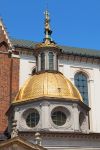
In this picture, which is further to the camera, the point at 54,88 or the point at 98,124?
the point at 98,124

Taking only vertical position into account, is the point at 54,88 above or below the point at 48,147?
above

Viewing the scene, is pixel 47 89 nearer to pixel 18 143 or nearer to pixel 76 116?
pixel 76 116

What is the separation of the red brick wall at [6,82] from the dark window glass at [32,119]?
5.04 metres

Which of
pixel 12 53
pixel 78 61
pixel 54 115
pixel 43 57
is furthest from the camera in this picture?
pixel 78 61

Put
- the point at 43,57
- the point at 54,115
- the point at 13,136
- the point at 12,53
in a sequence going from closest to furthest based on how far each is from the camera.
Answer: the point at 13,136 → the point at 54,115 → the point at 43,57 → the point at 12,53

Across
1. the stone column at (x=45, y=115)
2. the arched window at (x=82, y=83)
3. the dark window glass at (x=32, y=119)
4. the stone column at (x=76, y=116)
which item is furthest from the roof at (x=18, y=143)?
the arched window at (x=82, y=83)

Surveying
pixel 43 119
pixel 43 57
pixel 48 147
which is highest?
pixel 43 57

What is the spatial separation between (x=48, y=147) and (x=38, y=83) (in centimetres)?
575

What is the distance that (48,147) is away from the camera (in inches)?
1208

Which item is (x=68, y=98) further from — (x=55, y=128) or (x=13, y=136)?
(x=13, y=136)

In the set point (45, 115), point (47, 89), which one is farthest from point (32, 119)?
point (47, 89)

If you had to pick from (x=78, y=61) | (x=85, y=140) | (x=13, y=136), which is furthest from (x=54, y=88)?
(x=78, y=61)

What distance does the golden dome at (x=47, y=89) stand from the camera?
109 ft

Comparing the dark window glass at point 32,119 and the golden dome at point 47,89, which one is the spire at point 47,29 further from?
the dark window glass at point 32,119
